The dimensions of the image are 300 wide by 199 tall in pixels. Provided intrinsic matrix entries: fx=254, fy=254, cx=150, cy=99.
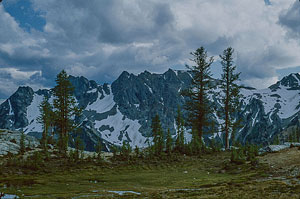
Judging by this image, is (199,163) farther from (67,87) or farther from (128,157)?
(67,87)

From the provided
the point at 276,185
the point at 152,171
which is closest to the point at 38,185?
the point at 152,171

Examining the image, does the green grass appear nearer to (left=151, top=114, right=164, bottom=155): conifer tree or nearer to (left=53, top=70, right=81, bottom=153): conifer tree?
(left=151, top=114, right=164, bottom=155): conifer tree

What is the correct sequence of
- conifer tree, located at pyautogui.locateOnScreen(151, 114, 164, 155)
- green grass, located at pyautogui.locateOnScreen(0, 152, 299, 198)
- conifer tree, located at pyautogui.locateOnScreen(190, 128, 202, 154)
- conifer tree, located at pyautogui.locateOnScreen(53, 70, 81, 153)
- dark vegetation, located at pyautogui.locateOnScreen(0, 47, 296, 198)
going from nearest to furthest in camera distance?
green grass, located at pyautogui.locateOnScreen(0, 152, 299, 198) → dark vegetation, located at pyautogui.locateOnScreen(0, 47, 296, 198) → conifer tree, located at pyautogui.locateOnScreen(151, 114, 164, 155) → conifer tree, located at pyautogui.locateOnScreen(190, 128, 202, 154) → conifer tree, located at pyautogui.locateOnScreen(53, 70, 81, 153)

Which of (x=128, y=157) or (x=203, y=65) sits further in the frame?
(x=203, y=65)

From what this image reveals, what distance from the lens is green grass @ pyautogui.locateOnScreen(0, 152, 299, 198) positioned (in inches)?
704

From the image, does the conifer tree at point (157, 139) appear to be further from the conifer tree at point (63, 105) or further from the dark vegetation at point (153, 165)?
the conifer tree at point (63, 105)

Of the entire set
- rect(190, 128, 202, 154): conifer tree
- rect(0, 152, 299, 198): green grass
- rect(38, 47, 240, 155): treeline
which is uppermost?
rect(38, 47, 240, 155): treeline

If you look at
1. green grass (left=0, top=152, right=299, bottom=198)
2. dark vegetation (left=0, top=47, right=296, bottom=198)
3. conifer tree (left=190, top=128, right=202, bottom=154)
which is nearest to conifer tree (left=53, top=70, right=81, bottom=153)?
dark vegetation (left=0, top=47, right=296, bottom=198)

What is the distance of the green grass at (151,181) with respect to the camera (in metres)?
17.9

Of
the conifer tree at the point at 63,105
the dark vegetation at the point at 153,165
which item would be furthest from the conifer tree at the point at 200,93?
the conifer tree at the point at 63,105

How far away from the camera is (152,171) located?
34.0 m

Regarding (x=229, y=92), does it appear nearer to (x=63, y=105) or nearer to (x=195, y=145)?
(x=195, y=145)

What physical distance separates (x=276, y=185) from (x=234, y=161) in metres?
16.3

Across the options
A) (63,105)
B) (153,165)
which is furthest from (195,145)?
(63,105)
